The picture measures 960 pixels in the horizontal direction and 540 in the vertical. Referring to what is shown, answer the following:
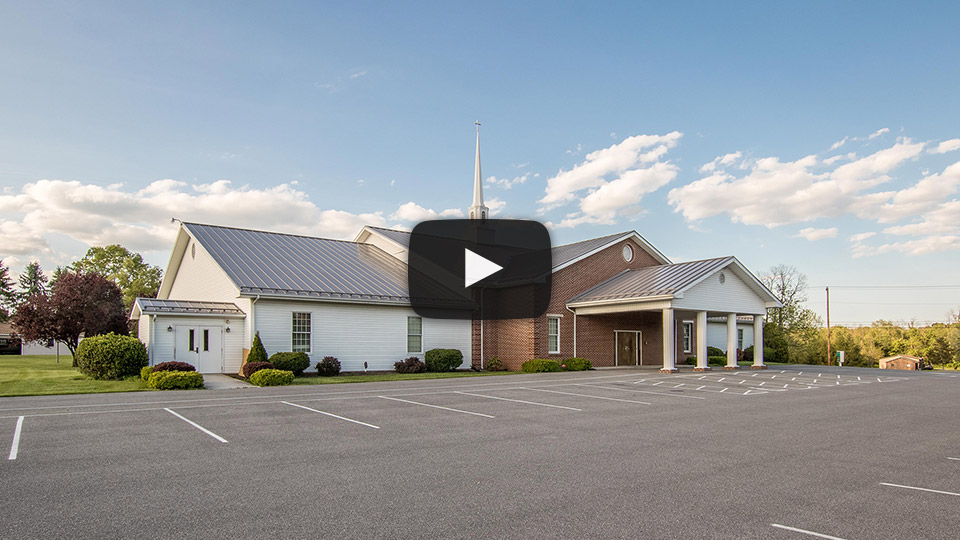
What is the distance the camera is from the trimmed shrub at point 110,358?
2145 centimetres

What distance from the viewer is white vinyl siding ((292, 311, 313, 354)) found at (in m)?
24.4

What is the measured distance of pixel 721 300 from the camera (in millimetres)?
28719

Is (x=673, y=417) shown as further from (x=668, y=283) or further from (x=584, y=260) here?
(x=584, y=260)

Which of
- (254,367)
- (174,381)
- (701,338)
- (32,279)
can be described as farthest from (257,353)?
(32,279)

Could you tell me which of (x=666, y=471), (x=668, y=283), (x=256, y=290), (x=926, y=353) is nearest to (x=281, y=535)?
(x=666, y=471)

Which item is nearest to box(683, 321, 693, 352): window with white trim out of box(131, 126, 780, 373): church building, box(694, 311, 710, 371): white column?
box(131, 126, 780, 373): church building

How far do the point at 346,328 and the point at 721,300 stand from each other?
17.2 meters

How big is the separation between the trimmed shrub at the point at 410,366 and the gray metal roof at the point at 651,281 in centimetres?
839

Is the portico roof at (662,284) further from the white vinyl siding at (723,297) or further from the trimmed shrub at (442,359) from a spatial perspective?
the trimmed shrub at (442,359)

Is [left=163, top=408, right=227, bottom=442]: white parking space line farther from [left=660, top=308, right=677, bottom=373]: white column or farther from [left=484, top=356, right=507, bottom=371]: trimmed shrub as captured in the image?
[left=660, top=308, right=677, bottom=373]: white column

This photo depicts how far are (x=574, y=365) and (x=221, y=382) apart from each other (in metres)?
15.5

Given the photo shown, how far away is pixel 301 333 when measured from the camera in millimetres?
24594

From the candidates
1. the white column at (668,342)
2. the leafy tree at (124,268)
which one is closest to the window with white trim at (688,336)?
the white column at (668,342)

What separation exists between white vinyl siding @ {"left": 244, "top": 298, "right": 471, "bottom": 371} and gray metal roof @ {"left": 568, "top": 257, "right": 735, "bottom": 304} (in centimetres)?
757
